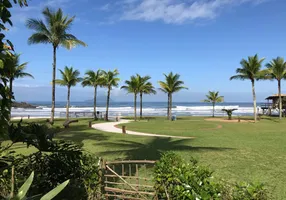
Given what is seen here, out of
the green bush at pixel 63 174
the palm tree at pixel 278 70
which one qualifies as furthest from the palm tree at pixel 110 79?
the green bush at pixel 63 174

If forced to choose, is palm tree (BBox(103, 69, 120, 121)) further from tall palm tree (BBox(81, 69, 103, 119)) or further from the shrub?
the shrub

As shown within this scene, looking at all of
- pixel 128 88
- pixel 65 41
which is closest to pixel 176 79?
pixel 128 88

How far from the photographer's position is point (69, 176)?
15.8ft

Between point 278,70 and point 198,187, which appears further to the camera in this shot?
point 278,70

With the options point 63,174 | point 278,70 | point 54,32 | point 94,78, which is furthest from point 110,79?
point 63,174

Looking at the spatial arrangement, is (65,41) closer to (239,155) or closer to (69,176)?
(239,155)

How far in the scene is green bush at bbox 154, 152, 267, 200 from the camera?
3.24m

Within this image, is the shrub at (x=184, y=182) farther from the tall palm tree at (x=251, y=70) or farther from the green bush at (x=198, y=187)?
the tall palm tree at (x=251, y=70)

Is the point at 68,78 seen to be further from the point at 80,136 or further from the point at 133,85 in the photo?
the point at 80,136

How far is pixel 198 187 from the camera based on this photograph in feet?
11.3

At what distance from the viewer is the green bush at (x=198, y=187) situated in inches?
128

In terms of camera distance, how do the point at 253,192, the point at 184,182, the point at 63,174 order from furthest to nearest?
the point at 63,174 → the point at 184,182 → the point at 253,192

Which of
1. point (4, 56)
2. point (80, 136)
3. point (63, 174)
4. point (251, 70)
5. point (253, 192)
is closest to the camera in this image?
point (4, 56)

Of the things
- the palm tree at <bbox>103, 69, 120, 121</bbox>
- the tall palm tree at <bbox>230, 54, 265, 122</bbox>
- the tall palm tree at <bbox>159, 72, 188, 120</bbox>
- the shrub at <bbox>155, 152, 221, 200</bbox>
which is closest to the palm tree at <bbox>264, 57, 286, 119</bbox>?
the tall palm tree at <bbox>230, 54, 265, 122</bbox>
